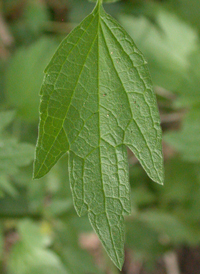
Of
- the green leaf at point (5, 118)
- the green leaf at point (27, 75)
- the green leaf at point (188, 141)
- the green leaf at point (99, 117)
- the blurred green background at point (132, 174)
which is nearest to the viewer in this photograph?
the green leaf at point (99, 117)

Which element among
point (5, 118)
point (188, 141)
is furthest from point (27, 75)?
point (188, 141)

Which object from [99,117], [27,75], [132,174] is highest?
[99,117]

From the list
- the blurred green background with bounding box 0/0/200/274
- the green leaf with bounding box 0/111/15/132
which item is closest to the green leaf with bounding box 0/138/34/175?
the green leaf with bounding box 0/111/15/132

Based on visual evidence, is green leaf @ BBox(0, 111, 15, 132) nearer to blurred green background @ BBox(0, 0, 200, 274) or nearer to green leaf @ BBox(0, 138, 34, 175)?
green leaf @ BBox(0, 138, 34, 175)

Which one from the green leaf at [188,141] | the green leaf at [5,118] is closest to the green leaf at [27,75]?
the green leaf at [5,118]

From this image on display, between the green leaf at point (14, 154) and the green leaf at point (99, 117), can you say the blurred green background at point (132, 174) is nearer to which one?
the green leaf at point (14, 154)

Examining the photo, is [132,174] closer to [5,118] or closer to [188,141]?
[188,141]
